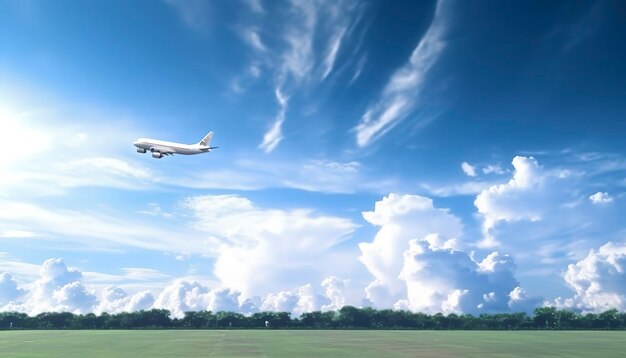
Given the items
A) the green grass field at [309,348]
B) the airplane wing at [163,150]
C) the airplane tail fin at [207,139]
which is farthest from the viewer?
the airplane tail fin at [207,139]

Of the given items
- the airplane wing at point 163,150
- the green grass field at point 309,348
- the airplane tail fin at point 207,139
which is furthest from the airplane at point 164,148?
the green grass field at point 309,348

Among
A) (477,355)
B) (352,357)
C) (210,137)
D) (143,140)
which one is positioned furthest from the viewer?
(210,137)

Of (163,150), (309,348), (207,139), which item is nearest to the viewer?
(309,348)

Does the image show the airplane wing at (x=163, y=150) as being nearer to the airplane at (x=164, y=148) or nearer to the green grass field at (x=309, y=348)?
the airplane at (x=164, y=148)

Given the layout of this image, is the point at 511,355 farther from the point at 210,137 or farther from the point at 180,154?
the point at 210,137

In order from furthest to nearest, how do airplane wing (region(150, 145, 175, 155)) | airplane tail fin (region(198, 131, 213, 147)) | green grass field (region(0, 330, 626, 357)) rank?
airplane tail fin (region(198, 131, 213, 147)) < airplane wing (region(150, 145, 175, 155)) < green grass field (region(0, 330, 626, 357))

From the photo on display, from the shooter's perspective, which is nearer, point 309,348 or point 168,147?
point 309,348

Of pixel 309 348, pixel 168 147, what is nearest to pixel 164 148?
pixel 168 147

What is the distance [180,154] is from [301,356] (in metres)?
56.3

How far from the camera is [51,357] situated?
197 feet

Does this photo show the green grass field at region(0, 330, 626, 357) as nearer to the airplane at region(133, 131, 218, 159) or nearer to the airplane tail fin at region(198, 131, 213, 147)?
the airplane at region(133, 131, 218, 159)

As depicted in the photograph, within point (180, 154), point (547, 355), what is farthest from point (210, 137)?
point (547, 355)

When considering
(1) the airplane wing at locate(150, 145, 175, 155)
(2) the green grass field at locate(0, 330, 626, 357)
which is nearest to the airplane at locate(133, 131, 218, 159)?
(1) the airplane wing at locate(150, 145, 175, 155)

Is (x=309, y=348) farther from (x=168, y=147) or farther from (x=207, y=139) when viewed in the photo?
(x=207, y=139)
